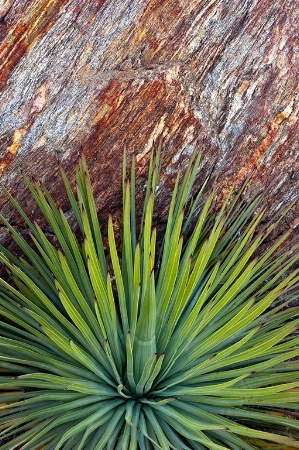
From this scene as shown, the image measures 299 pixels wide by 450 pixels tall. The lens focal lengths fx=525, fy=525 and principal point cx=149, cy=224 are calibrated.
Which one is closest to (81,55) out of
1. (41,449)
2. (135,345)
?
(135,345)

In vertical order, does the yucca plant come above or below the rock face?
below

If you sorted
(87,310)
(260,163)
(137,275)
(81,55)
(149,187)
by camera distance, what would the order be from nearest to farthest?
(137,275) → (87,310) → (149,187) → (81,55) → (260,163)

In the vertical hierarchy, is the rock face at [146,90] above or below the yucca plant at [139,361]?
above

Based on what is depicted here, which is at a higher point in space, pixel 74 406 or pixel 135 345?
pixel 135 345

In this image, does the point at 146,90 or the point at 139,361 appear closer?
the point at 139,361

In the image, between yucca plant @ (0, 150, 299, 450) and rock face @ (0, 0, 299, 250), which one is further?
rock face @ (0, 0, 299, 250)

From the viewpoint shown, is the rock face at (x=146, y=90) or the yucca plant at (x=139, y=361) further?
the rock face at (x=146, y=90)

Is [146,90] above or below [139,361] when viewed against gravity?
above

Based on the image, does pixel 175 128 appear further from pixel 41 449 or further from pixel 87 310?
pixel 41 449
